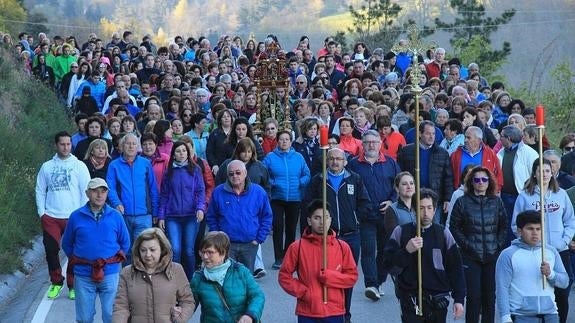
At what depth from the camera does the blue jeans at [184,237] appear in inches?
556

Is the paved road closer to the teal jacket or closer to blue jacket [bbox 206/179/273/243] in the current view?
blue jacket [bbox 206/179/273/243]

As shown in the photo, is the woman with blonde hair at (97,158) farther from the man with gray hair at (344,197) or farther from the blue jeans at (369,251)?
the blue jeans at (369,251)

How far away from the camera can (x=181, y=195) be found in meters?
14.1

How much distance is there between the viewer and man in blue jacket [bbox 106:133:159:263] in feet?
45.8

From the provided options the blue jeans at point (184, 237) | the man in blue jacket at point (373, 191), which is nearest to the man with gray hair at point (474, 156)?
the man in blue jacket at point (373, 191)

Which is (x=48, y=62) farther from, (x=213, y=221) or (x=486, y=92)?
(x=213, y=221)

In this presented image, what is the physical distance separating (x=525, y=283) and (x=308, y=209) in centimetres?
188

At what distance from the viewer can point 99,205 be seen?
11688mm

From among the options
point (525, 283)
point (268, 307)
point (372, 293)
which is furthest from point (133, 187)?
point (525, 283)

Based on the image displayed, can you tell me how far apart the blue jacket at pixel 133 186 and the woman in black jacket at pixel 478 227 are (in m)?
3.74

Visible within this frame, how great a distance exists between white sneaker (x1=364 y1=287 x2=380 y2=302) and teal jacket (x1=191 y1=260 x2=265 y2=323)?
16.7ft

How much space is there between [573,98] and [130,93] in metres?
21.3

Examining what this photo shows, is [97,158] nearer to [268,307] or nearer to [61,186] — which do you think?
[61,186]

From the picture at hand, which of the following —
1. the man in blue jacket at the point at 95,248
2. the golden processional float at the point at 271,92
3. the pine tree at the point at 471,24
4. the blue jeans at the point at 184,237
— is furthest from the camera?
the pine tree at the point at 471,24
